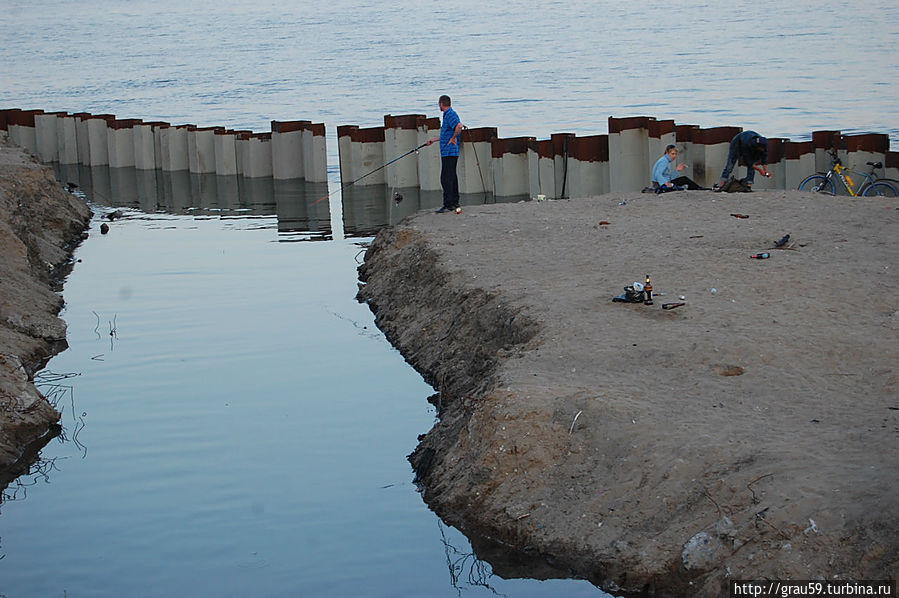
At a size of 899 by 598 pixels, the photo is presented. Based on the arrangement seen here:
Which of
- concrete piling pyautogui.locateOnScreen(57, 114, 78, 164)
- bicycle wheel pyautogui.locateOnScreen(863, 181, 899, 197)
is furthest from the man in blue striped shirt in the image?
concrete piling pyautogui.locateOnScreen(57, 114, 78, 164)

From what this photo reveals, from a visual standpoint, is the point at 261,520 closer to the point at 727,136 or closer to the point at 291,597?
the point at 291,597

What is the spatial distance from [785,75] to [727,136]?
39.7m

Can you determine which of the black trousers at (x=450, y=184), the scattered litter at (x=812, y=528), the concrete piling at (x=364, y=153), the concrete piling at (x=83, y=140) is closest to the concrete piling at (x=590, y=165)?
the black trousers at (x=450, y=184)

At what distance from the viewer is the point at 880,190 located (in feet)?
55.3

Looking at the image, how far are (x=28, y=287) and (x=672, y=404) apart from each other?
8.34m

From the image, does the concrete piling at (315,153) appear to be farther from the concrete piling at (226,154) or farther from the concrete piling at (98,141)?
the concrete piling at (98,141)

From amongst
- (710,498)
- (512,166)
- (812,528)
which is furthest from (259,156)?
(812,528)

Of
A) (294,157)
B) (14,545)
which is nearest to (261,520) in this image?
(14,545)

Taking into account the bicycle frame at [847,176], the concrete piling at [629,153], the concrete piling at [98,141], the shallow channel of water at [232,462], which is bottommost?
the shallow channel of water at [232,462]

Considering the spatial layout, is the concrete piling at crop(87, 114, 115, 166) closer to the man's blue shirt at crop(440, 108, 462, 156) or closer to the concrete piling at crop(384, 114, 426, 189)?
the concrete piling at crop(384, 114, 426, 189)

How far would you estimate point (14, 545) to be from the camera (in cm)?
730

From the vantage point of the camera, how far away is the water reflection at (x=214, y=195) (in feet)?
67.0

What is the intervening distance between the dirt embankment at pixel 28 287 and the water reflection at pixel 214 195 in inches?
79.6

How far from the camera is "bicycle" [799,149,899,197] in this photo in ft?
55.1
